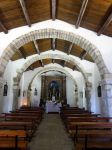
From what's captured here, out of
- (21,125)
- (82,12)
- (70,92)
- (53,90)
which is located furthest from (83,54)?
(53,90)

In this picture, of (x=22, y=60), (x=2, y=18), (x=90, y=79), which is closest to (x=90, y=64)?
(x=90, y=79)

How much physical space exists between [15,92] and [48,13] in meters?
6.16

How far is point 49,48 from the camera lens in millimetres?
12047

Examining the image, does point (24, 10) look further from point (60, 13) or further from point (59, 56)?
point (59, 56)

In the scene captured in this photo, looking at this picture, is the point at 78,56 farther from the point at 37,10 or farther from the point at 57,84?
the point at 57,84

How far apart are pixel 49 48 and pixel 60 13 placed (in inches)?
174

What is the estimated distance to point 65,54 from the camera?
40.8 feet

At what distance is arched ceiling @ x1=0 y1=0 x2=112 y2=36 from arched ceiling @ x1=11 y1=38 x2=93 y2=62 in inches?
90.2

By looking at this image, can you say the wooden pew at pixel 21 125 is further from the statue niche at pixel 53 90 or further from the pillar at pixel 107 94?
the statue niche at pixel 53 90

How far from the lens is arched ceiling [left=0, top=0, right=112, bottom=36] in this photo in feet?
20.5

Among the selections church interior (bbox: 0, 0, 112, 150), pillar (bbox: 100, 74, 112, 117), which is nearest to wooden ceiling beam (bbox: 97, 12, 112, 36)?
church interior (bbox: 0, 0, 112, 150)

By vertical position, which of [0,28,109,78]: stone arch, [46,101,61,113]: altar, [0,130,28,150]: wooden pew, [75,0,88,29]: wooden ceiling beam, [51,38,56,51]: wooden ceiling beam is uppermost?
[51,38,56,51]: wooden ceiling beam

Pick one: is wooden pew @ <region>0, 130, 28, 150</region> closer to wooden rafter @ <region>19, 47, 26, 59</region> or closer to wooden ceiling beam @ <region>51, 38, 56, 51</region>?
wooden ceiling beam @ <region>51, 38, 56, 51</region>

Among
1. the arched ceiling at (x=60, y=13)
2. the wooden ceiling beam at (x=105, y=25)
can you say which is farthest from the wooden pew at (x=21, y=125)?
the wooden ceiling beam at (x=105, y=25)
